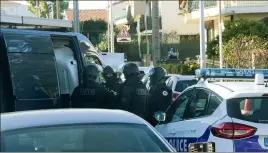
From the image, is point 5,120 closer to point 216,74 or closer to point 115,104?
point 216,74

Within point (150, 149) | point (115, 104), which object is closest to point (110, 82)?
point (115, 104)

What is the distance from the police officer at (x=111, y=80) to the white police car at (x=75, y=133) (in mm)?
6557

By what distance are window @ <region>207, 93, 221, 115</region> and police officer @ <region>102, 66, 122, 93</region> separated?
4301 mm

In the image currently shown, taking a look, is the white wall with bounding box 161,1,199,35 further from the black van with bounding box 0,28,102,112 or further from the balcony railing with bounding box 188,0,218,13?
the black van with bounding box 0,28,102,112

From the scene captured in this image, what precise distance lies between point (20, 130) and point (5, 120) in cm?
25

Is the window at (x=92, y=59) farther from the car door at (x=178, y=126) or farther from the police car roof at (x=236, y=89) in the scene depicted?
the police car roof at (x=236, y=89)

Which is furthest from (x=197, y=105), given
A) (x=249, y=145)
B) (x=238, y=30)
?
(x=238, y=30)

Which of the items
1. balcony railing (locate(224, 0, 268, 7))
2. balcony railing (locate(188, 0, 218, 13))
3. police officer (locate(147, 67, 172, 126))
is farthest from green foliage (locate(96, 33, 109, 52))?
police officer (locate(147, 67, 172, 126))

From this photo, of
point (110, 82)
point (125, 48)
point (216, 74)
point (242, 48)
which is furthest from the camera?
point (125, 48)

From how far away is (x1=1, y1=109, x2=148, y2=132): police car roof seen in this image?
14.9ft

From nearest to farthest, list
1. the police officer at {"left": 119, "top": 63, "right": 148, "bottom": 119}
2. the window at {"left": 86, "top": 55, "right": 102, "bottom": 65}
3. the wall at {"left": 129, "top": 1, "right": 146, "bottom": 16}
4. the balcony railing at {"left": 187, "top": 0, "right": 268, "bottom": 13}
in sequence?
the police officer at {"left": 119, "top": 63, "right": 148, "bottom": 119} → the window at {"left": 86, "top": 55, "right": 102, "bottom": 65} → the balcony railing at {"left": 187, "top": 0, "right": 268, "bottom": 13} → the wall at {"left": 129, "top": 1, "right": 146, "bottom": 16}

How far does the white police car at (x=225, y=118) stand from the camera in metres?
6.43

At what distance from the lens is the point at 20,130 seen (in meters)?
4.45

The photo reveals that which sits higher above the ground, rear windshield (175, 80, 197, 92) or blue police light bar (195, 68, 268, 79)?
blue police light bar (195, 68, 268, 79)
